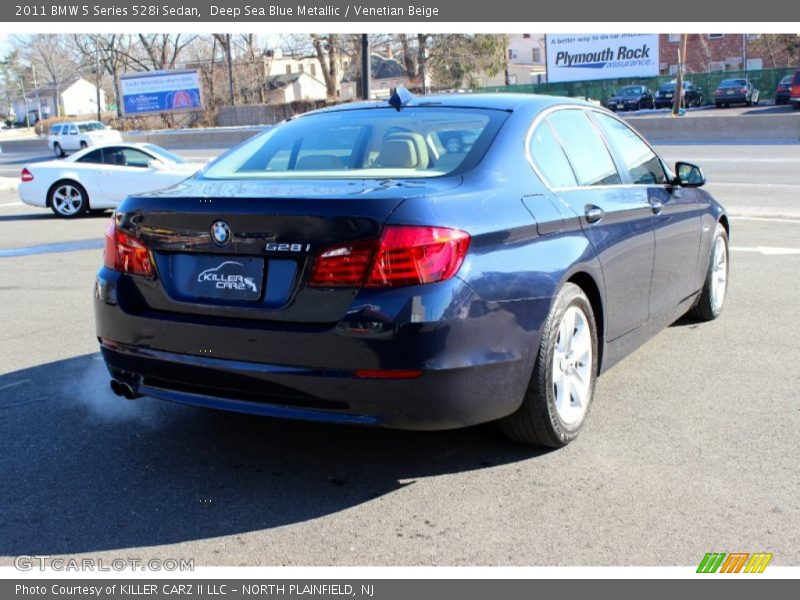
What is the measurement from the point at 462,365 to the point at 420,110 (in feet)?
5.69

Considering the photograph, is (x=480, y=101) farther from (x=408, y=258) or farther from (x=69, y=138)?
(x=69, y=138)

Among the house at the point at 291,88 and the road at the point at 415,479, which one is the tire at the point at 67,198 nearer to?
the road at the point at 415,479

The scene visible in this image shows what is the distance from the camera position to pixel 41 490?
12.8ft

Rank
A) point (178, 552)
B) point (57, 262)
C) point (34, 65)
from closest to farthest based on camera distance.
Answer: point (178, 552), point (57, 262), point (34, 65)

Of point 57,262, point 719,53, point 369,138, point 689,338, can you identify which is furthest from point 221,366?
point 719,53

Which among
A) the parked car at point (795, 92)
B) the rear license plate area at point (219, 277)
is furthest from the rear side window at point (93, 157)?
the parked car at point (795, 92)

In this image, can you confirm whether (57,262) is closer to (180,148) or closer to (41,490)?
(41,490)

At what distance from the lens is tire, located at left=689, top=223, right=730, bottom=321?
6.45m

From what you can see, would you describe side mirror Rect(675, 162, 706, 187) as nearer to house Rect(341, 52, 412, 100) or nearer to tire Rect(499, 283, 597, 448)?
tire Rect(499, 283, 597, 448)

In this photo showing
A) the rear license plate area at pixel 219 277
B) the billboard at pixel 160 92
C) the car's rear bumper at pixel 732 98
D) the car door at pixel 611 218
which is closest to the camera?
the rear license plate area at pixel 219 277

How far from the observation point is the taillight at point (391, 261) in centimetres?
346

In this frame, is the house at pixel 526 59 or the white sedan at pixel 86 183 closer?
the white sedan at pixel 86 183

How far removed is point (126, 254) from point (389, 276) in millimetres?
1333

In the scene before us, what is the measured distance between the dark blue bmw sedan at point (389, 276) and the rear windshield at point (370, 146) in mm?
15
